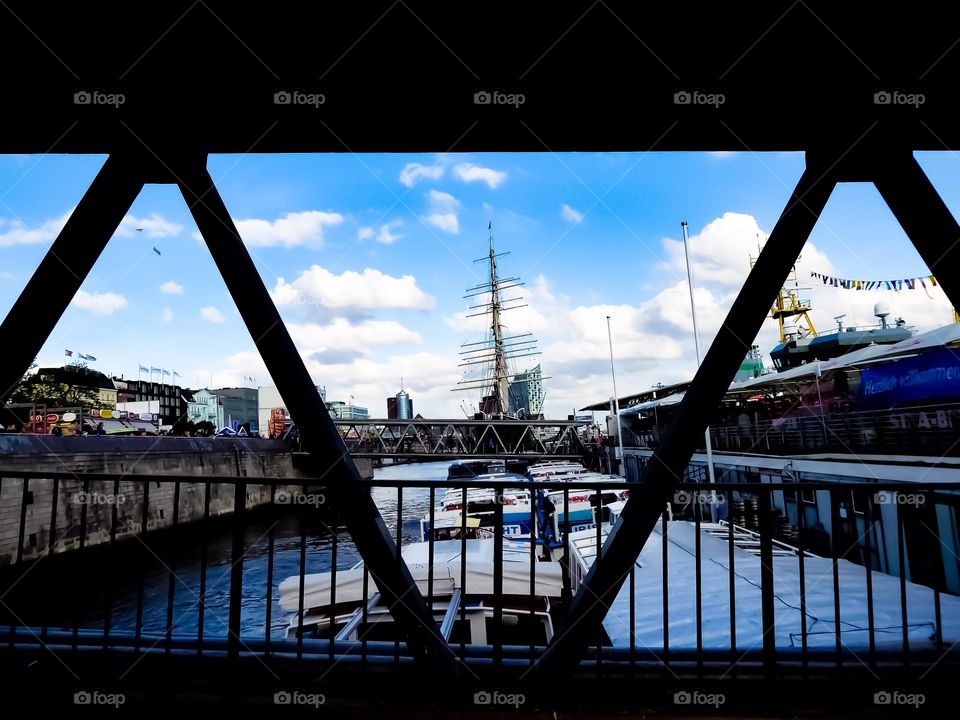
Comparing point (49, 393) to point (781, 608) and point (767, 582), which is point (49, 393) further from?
point (767, 582)

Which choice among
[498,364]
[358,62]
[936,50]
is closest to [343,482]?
[358,62]

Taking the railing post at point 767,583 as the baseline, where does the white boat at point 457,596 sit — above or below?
below

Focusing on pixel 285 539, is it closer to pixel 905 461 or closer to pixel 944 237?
pixel 905 461

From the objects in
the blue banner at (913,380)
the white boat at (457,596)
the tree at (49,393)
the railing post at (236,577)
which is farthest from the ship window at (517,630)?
the tree at (49,393)

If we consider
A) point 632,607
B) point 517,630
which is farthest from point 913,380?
point 632,607

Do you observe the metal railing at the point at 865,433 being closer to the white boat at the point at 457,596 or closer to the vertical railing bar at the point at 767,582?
the white boat at the point at 457,596

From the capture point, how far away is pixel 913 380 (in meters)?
10.8

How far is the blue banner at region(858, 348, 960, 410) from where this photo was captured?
9922 mm

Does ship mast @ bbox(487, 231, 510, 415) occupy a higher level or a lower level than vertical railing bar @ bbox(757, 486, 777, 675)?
higher

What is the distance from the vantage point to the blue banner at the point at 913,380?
992 cm

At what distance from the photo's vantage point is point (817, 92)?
2766 mm

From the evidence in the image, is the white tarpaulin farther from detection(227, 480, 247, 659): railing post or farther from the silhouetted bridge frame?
the silhouetted bridge frame

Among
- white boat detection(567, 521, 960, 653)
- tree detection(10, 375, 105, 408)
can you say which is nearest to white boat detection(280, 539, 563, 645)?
white boat detection(567, 521, 960, 653)

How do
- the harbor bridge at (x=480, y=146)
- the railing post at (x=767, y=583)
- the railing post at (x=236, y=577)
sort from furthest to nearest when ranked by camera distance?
the railing post at (x=236, y=577), the railing post at (x=767, y=583), the harbor bridge at (x=480, y=146)
